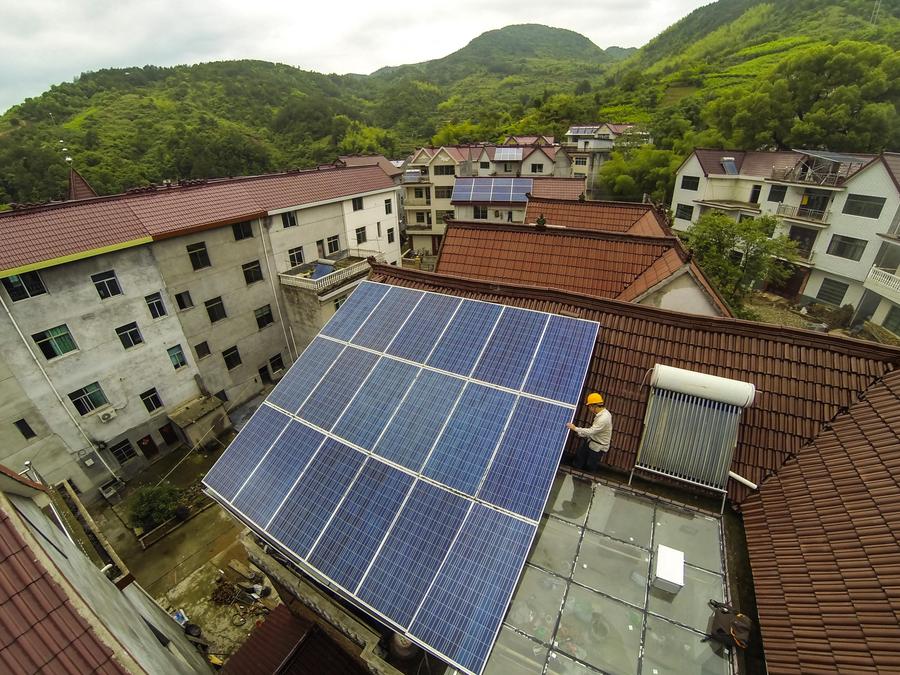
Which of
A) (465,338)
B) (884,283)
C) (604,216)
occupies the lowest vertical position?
(884,283)

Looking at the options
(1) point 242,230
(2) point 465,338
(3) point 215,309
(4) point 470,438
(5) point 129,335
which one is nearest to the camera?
(4) point 470,438

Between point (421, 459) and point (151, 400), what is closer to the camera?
point (421, 459)

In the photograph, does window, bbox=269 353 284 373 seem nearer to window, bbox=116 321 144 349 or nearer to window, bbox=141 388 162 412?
window, bbox=141 388 162 412

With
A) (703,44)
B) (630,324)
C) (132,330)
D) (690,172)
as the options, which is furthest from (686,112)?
(703,44)

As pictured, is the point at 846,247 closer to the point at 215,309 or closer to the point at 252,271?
the point at 252,271

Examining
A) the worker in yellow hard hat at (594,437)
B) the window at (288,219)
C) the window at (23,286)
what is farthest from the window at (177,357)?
the worker in yellow hard hat at (594,437)

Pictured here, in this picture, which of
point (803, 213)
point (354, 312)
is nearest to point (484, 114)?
point (803, 213)

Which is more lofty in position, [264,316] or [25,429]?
[264,316]

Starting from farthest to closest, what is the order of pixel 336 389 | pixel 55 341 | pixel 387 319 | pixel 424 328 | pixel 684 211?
pixel 684 211
pixel 55 341
pixel 387 319
pixel 424 328
pixel 336 389

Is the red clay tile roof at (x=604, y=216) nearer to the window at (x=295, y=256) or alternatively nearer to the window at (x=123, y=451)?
the window at (x=295, y=256)
